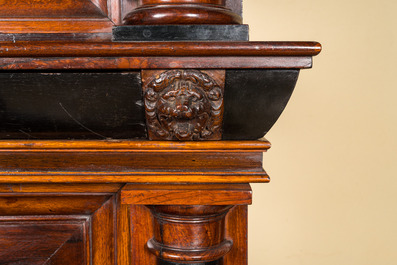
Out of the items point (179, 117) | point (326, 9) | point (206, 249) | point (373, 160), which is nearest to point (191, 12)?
point (179, 117)

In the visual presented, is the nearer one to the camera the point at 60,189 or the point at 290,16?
the point at 60,189

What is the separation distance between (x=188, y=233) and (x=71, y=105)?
0.87ft

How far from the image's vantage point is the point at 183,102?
0.52 m

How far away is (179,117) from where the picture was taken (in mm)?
528

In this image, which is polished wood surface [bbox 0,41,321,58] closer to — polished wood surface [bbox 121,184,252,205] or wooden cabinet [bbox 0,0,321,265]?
wooden cabinet [bbox 0,0,321,265]

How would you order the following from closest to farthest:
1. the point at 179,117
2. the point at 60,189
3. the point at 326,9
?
the point at 179,117
the point at 60,189
the point at 326,9

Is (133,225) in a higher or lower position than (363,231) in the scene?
higher

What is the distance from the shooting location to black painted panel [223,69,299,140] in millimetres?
518

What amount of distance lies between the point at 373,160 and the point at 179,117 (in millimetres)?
611

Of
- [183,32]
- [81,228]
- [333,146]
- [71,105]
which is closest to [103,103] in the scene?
[71,105]

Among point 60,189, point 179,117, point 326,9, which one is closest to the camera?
point 179,117

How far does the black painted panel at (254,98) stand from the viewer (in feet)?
1.70

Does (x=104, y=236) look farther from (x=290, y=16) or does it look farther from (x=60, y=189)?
(x=290, y=16)

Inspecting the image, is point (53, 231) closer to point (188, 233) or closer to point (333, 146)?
point (188, 233)
